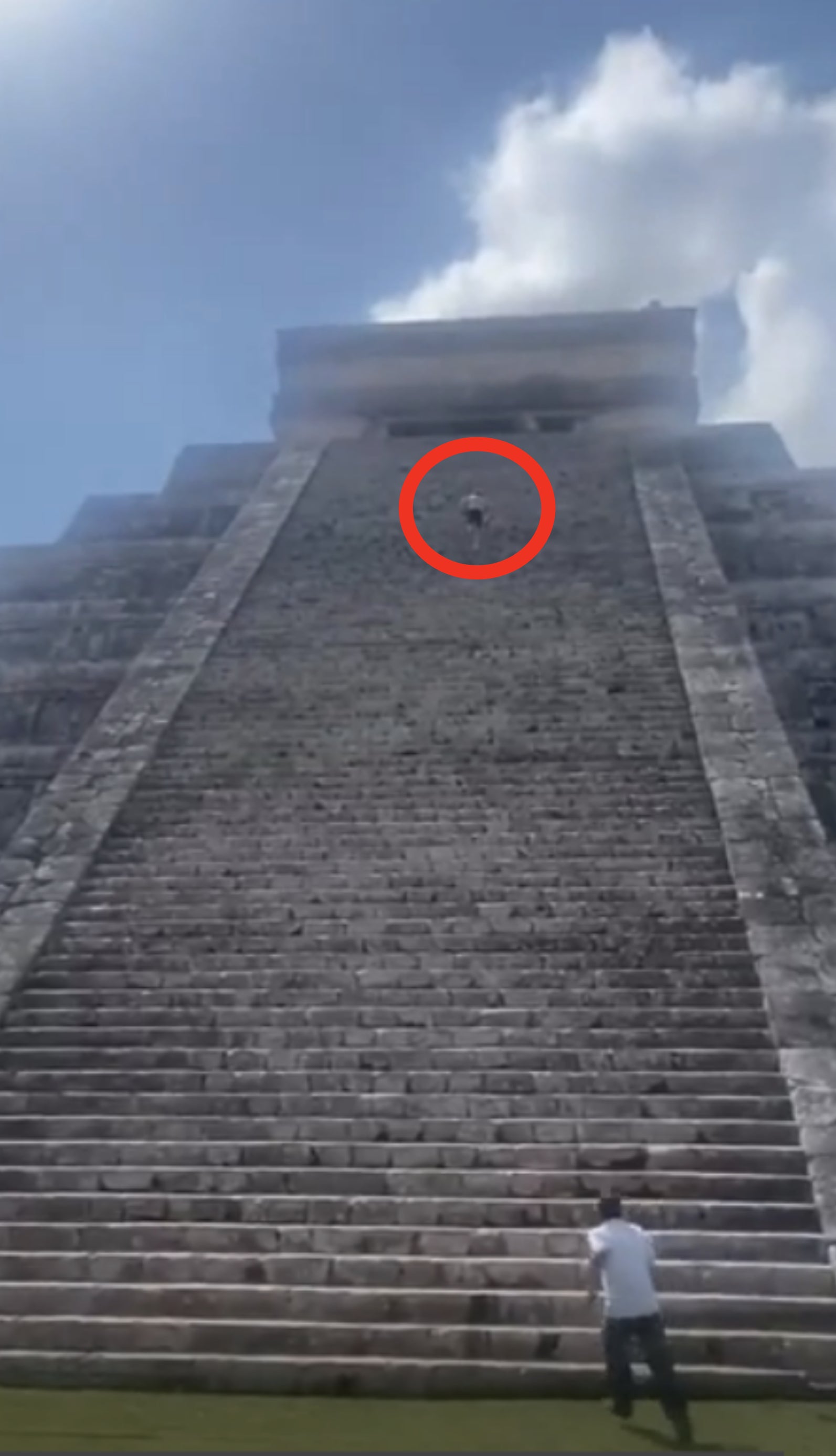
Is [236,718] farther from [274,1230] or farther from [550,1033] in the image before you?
[274,1230]

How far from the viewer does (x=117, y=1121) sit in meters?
7.41

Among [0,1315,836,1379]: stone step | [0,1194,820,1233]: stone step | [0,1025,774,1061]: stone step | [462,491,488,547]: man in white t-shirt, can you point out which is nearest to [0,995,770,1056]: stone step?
[0,1025,774,1061]: stone step

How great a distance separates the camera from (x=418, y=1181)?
6945 mm

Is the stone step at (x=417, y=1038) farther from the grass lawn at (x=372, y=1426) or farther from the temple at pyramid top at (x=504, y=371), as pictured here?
the temple at pyramid top at (x=504, y=371)

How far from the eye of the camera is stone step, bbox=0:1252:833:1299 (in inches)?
245

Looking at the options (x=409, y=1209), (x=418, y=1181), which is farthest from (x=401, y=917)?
(x=409, y=1209)

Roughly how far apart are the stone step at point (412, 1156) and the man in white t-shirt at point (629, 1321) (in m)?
1.37

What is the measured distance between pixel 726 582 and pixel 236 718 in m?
4.74

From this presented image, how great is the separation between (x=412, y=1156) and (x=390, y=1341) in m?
1.18

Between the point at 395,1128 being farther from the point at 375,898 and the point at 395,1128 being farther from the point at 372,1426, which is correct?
the point at 375,898

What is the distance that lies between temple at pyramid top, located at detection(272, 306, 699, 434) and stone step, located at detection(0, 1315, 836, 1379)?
754 inches

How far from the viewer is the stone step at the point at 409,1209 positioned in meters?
6.59

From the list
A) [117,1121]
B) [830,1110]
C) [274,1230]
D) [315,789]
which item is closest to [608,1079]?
[830,1110]

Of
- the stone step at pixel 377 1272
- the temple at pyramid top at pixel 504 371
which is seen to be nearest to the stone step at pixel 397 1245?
the stone step at pixel 377 1272
